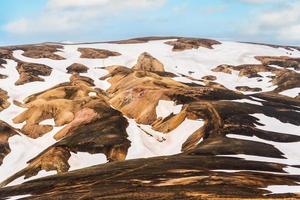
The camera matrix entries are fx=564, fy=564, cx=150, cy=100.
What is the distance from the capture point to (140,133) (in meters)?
109

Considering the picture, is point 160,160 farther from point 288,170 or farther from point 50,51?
point 50,51

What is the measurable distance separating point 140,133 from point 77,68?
2729 inches

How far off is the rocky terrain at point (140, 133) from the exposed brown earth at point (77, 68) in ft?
1.14

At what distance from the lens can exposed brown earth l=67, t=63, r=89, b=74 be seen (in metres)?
171

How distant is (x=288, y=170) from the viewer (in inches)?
2901

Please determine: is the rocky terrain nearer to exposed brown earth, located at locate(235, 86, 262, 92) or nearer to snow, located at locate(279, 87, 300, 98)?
exposed brown earth, located at locate(235, 86, 262, 92)

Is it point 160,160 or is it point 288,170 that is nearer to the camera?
point 288,170

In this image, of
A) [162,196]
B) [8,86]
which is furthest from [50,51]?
[162,196]

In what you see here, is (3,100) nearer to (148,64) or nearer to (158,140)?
(158,140)

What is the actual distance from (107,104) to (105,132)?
1918 cm

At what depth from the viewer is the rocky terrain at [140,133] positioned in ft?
206

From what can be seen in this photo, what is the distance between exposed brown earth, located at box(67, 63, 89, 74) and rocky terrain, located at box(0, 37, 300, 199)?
35 cm

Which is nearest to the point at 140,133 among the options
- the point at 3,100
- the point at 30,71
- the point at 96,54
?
the point at 3,100

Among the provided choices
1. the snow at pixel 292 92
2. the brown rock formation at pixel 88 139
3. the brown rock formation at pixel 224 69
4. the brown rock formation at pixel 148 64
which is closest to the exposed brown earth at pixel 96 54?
the brown rock formation at pixel 148 64
